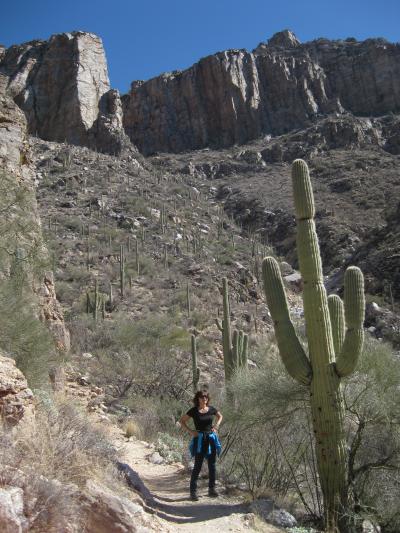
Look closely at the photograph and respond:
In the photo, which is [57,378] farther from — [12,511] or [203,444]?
[12,511]

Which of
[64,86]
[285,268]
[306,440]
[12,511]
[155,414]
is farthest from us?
[64,86]

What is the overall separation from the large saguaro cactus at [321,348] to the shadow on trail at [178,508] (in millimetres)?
1101

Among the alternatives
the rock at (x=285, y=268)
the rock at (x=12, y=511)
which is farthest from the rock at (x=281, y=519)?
the rock at (x=285, y=268)

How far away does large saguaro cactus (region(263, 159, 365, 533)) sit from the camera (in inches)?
246

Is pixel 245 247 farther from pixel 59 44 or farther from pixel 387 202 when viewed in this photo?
pixel 59 44

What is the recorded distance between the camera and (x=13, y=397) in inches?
187

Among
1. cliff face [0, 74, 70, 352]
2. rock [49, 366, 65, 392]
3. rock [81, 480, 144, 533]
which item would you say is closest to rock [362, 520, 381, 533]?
rock [81, 480, 144, 533]

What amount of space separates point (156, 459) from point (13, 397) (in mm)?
4323

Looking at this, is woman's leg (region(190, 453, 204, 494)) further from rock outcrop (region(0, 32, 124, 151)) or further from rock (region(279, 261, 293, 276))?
rock outcrop (region(0, 32, 124, 151))

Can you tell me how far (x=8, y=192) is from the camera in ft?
31.3

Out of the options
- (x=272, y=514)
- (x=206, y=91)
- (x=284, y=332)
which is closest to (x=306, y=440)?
(x=284, y=332)

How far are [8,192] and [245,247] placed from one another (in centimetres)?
2641

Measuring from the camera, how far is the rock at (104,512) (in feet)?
12.7

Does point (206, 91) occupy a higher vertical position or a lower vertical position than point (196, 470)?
higher
